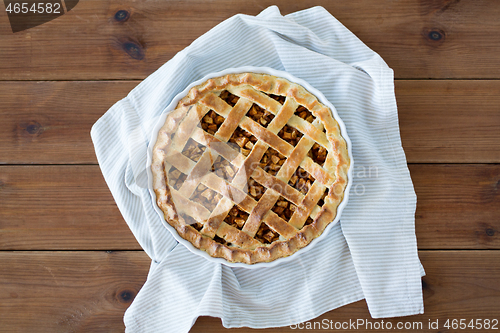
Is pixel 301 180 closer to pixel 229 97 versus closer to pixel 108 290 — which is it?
pixel 229 97

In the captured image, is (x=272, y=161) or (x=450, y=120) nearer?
(x=272, y=161)

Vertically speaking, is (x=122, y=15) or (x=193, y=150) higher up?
(x=122, y=15)

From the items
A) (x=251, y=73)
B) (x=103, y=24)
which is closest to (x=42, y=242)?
(x=103, y=24)

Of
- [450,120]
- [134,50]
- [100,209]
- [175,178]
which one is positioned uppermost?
[134,50]

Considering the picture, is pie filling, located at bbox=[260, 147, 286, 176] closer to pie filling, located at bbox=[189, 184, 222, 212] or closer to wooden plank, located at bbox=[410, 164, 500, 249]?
pie filling, located at bbox=[189, 184, 222, 212]

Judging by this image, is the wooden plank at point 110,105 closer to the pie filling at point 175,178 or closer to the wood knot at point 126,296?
the pie filling at point 175,178

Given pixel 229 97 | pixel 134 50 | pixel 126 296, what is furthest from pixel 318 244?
pixel 134 50

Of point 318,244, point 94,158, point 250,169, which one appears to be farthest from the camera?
point 94,158
